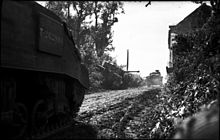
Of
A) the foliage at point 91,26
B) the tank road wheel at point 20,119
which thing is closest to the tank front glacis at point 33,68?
the tank road wheel at point 20,119

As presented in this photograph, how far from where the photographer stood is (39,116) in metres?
9.27

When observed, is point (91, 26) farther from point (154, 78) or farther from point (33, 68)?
point (33, 68)

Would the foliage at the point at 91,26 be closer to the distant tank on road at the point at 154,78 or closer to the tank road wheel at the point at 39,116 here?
the distant tank on road at the point at 154,78

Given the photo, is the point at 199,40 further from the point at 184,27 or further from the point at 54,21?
the point at 184,27

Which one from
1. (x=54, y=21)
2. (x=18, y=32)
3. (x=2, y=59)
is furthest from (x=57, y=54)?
(x=2, y=59)

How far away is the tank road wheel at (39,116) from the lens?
896cm

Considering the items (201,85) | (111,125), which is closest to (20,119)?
(111,125)

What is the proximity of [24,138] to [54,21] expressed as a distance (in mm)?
3717

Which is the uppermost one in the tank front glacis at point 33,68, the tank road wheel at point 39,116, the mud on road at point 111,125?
the tank front glacis at point 33,68

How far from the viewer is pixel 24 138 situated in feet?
27.0

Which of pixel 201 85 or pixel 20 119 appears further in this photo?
pixel 201 85

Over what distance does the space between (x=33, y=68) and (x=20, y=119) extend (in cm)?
128

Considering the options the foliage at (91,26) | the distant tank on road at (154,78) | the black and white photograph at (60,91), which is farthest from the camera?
the distant tank on road at (154,78)

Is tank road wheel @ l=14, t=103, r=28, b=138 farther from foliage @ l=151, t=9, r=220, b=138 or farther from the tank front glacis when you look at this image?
foliage @ l=151, t=9, r=220, b=138
